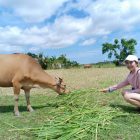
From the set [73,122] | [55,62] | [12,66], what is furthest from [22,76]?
[55,62]

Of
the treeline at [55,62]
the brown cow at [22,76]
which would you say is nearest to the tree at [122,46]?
the treeline at [55,62]

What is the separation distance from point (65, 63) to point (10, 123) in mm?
51821

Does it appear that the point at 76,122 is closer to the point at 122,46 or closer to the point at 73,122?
the point at 73,122

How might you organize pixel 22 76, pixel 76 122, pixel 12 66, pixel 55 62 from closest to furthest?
pixel 76 122, pixel 22 76, pixel 12 66, pixel 55 62

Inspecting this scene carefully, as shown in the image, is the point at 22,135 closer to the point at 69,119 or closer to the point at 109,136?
A: the point at 69,119

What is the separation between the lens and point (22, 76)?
10359 mm

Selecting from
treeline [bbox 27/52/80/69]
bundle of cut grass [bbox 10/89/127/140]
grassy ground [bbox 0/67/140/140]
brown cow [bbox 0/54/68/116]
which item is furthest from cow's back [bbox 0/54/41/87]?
treeline [bbox 27/52/80/69]

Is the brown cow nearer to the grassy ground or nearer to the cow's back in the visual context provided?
the cow's back

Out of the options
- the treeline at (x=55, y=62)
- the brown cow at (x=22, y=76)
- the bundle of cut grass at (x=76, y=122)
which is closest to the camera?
the bundle of cut grass at (x=76, y=122)

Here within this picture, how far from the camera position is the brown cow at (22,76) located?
10.4 meters

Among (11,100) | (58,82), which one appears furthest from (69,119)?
(11,100)

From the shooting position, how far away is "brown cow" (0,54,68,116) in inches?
409

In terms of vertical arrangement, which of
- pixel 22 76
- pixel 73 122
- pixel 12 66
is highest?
pixel 12 66

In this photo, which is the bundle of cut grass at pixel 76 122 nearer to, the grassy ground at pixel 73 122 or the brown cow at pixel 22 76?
the grassy ground at pixel 73 122
